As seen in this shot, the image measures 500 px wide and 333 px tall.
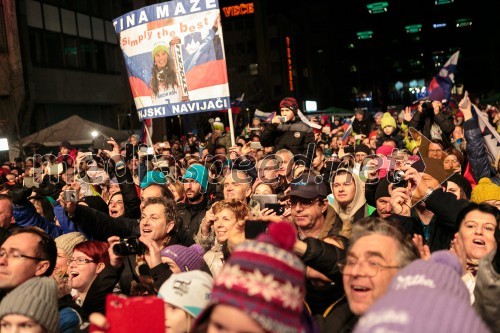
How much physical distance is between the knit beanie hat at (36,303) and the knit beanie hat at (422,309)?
198cm

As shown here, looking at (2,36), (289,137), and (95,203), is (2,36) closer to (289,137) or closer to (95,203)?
(289,137)

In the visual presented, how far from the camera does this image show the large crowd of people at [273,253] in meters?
2.14

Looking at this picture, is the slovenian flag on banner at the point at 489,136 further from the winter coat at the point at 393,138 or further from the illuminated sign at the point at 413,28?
the illuminated sign at the point at 413,28

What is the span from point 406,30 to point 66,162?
7091cm

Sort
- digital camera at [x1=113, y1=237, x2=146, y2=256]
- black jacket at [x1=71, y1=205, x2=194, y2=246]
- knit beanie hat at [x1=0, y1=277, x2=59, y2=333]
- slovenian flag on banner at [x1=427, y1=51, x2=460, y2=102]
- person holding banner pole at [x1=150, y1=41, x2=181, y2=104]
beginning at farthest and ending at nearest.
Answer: slovenian flag on banner at [x1=427, y1=51, x2=460, y2=102]
person holding banner pole at [x1=150, y1=41, x2=181, y2=104]
black jacket at [x1=71, y1=205, x2=194, y2=246]
digital camera at [x1=113, y1=237, x2=146, y2=256]
knit beanie hat at [x1=0, y1=277, x2=59, y2=333]

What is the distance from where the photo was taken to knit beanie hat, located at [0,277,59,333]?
3212 millimetres

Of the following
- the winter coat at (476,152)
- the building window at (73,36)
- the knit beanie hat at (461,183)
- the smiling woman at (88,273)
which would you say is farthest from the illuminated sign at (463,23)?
the smiling woman at (88,273)

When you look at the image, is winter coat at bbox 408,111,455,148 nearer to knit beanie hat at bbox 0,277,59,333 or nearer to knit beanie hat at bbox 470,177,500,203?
knit beanie hat at bbox 470,177,500,203

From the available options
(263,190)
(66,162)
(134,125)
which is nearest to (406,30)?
→ (134,125)

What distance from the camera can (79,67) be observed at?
108 ft

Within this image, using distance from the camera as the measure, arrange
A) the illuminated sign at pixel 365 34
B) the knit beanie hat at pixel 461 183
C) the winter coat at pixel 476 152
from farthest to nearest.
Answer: the illuminated sign at pixel 365 34 → the winter coat at pixel 476 152 → the knit beanie hat at pixel 461 183

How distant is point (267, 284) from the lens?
2.15m

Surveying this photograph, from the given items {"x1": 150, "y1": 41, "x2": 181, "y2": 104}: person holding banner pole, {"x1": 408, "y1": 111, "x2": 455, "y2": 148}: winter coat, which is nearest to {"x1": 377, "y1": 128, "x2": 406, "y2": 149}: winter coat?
{"x1": 408, "y1": 111, "x2": 455, "y2": 148}: winter coat

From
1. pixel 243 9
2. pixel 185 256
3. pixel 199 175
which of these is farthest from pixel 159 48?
pixel 243 9
